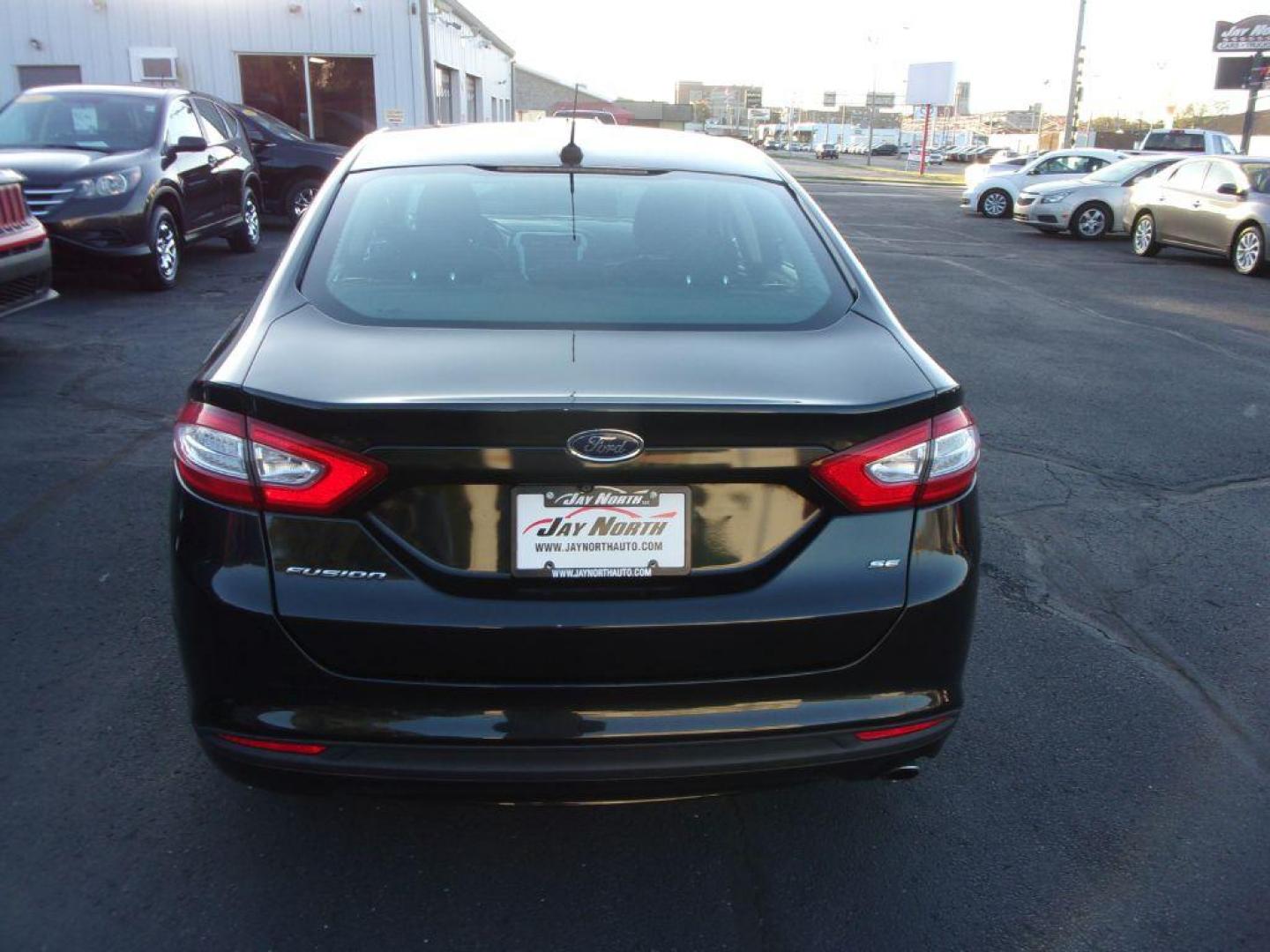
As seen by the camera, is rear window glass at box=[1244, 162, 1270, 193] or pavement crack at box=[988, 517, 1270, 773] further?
rear window glass at box=[1244, 162, 1270, 193]

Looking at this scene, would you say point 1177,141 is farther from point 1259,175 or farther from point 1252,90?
point 1259,175

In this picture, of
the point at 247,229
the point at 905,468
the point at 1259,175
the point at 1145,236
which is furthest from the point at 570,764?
the point at 1145,236

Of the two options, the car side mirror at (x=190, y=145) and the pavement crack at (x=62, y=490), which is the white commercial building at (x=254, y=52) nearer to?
the car side mirror at (x=190, y=145)

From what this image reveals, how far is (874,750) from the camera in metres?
2.33

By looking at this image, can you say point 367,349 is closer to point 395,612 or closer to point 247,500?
point 247,500

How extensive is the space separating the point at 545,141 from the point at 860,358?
155cm

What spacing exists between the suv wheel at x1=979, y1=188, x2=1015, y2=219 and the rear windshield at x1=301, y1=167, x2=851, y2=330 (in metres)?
22.6

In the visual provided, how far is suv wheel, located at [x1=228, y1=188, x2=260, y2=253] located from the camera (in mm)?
12852

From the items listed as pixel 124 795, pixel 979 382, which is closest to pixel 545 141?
pixel 124 795

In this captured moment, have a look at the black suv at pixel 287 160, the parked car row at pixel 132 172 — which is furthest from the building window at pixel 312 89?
the parked car row at pixel 132 172

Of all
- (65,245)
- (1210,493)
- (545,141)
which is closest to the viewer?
(545,141)

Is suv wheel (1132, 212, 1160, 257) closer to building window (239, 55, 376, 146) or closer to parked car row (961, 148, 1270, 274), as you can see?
parked car row (961, 148, 1270, 274)

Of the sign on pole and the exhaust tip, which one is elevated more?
the sign on pole

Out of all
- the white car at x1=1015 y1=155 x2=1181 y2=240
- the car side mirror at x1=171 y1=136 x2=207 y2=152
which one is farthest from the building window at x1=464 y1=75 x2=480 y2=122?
the car side mirror at x1=171 y1=136 x2=207 y2=152
